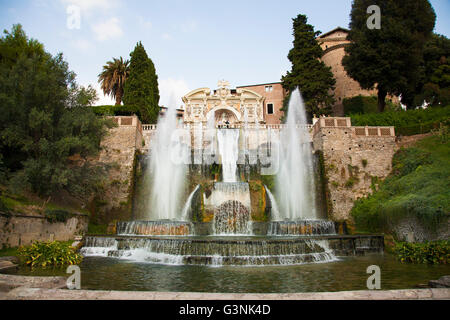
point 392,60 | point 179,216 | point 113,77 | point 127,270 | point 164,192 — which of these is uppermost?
point 113,77

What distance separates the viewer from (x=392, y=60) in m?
25.9

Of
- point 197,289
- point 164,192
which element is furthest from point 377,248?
point 164,192

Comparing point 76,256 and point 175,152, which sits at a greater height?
point 175,152

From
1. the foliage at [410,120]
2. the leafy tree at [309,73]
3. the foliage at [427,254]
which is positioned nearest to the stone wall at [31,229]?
the foliage at [427,254]

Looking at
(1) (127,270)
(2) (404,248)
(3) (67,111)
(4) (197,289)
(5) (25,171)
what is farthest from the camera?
(3) (67,111)

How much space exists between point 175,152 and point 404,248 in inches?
655

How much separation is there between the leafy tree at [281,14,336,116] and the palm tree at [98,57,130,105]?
20335 mm

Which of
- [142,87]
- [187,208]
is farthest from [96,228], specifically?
[142,87]

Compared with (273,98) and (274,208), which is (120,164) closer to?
(274,208)

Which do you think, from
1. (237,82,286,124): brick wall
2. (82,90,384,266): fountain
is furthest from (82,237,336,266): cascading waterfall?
(237,82,286,124): brick wall

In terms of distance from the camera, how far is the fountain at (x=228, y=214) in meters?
10.0

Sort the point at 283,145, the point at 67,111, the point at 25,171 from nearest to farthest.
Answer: the point at 25,171, the point at 67,111, the point at 283,145

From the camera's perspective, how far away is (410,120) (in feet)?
76.5

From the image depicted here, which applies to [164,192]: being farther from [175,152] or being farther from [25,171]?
[25,171]
